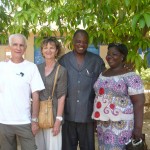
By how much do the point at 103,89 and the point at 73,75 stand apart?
381 millimetres

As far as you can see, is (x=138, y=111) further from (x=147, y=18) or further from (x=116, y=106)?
(x=147, y=18)

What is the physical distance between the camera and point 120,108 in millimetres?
3148

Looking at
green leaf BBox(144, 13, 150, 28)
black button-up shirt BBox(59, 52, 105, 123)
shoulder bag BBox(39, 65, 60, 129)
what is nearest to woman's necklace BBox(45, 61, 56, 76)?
shoulder bag BBox(39, 65, 60, 129)

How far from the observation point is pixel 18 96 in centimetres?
301

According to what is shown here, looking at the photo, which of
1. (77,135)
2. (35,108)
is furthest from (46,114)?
(77,135)

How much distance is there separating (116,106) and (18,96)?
0.99 meters

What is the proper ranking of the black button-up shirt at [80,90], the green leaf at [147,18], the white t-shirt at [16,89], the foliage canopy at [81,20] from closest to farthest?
1. the green leaf at [147,18]
2. the white t-shirt at [16,89]
3. the foliage canopy at [81,20]
4. the black button-up shirt at [80,90]

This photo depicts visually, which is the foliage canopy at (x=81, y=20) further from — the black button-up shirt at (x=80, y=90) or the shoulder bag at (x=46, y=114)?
the shoulder bag at (x=46, y=114)

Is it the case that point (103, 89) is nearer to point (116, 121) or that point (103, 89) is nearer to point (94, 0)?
point (116, 121)

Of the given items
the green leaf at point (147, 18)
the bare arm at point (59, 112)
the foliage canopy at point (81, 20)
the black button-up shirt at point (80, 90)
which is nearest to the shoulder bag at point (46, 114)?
the bare arm at point (59, 112)

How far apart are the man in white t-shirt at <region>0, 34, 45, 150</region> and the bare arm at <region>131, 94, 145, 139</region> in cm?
95

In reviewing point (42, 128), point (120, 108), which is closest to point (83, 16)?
point (120, 108)

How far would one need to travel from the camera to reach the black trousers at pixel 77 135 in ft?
11.5

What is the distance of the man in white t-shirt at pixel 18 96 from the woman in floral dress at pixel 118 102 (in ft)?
2.13
